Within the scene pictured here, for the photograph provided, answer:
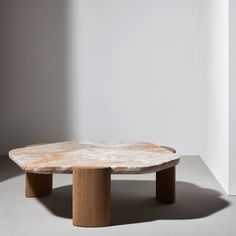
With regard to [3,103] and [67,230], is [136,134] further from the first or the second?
[67,230]

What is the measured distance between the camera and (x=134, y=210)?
2.50 metres

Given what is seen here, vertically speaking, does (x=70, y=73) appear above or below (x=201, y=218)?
above

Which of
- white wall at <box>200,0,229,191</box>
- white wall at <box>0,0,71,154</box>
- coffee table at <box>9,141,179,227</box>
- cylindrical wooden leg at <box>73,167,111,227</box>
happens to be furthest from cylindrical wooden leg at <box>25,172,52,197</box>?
white wall at <box>0,0,71,154</box>

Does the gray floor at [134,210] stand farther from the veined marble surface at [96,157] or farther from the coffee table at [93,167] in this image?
the veined marble surface at [96,157]

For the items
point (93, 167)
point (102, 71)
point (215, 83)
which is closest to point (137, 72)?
point (102, 71)

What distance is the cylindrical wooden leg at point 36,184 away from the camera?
279 centimetres

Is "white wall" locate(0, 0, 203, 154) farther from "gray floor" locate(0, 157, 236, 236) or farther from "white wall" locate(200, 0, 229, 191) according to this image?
"gray floor" locate(0, 157, 236, 236)

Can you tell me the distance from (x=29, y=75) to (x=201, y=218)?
258cm

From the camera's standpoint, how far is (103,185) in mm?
2150

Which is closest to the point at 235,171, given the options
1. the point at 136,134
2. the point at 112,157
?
the point at 112,157

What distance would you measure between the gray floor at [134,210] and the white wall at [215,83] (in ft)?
0.72

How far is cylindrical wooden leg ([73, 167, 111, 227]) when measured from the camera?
84.2 inches

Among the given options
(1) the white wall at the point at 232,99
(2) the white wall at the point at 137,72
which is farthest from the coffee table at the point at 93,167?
(2) the white wall at the point at 137,72

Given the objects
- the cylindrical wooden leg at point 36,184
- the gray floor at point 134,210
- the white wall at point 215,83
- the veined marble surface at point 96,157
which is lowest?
the gray floor at point 134,210
